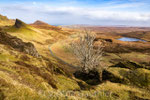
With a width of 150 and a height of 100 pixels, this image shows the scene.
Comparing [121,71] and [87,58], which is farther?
[87,58]

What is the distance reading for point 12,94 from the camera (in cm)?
704

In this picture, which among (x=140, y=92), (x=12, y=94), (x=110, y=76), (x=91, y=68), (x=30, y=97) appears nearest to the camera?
(x=12, y=94)

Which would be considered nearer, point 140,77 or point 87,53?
point 140,77

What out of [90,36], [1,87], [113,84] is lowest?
[113,84]

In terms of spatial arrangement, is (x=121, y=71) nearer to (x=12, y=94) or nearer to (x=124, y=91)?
(x=124, y=91)

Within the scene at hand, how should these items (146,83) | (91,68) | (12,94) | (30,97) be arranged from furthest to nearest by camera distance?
1. (91,68)
2. (146,83)
3. (30,97)
4. (12,94)

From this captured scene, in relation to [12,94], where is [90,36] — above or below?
above

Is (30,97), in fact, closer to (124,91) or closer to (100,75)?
(124,91)

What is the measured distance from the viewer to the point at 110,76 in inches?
1038

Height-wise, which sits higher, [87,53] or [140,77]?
[87,53]

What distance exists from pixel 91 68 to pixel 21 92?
26.2m

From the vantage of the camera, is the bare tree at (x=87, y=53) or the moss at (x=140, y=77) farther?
the bare tree at (x=87, y=53)

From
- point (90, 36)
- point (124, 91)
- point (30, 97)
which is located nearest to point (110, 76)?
point (124, 91)

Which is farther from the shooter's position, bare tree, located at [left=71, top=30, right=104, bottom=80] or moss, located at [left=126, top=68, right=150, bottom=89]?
bare tree, located at [left=71, top=30, right=104, bottom=80]
